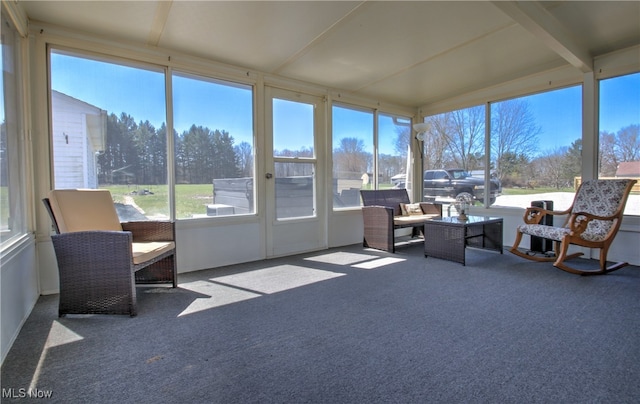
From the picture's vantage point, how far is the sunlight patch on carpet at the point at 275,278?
3.02 meters

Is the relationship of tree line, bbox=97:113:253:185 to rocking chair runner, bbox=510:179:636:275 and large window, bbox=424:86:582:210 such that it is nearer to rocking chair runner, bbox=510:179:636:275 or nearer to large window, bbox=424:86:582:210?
large window, bbox=424:86:582:210

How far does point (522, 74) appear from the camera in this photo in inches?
173

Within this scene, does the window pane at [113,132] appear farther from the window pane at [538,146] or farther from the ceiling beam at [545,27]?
the window pane at [538,146]

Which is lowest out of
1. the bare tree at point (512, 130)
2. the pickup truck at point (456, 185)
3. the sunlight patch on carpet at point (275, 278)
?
the sunlight patch on carpet at point (275, 278)

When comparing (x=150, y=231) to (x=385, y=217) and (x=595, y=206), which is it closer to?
(x=385, y=217)

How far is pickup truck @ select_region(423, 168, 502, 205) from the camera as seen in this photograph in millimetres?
5000

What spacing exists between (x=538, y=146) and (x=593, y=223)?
137 cm

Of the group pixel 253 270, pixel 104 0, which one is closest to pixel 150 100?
pixel 104 0

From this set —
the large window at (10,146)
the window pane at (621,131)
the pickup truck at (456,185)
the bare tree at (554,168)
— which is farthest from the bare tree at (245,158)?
the window pane at (621,131)

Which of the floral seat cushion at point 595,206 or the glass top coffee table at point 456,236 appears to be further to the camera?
the glass top coffee table at point 456,236

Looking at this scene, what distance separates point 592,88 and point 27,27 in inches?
232

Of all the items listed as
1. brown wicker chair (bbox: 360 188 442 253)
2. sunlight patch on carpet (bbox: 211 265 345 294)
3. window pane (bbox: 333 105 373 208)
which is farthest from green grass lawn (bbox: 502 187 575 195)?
sunlight patch on carpet (bbox: 211 265 345 294)

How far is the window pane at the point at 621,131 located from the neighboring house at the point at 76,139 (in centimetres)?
562

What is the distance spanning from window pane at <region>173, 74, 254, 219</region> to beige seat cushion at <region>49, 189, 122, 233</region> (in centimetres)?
76
